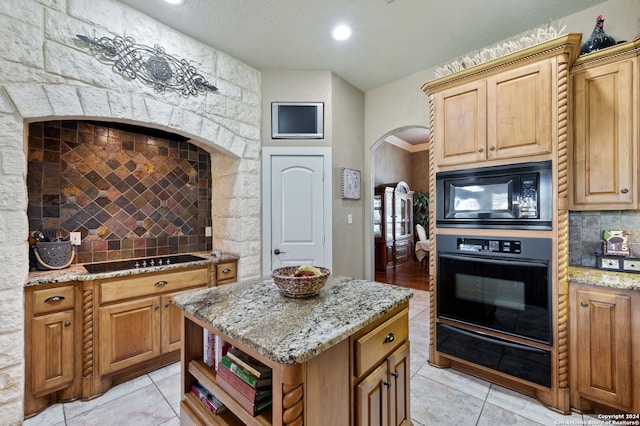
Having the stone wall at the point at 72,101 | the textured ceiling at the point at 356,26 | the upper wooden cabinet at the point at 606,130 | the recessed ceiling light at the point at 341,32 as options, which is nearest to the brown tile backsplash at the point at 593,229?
the upper wooden cabinet at the point at 606,130

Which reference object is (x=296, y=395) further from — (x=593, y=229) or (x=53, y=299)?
(x=593, y=229)

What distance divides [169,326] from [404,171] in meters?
6.81

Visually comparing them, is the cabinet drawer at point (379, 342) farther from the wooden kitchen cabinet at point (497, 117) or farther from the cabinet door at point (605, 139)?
the cabinet door at point (605, 139)

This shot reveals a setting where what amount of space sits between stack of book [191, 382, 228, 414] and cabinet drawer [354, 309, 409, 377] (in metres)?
0.62

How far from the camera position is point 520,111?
1.99 m

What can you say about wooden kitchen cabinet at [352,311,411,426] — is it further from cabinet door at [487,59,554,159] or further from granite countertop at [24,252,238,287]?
granite countertop at [24,252,238,287]

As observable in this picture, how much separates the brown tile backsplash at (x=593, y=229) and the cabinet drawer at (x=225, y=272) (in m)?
3.07

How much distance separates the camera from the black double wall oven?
191cm

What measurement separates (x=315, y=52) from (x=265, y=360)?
293cm

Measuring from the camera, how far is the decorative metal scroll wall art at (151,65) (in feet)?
7.15

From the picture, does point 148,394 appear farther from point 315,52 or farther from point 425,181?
point 425,181

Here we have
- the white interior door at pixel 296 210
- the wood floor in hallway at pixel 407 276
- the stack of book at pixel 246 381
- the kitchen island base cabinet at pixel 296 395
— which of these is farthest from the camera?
the wood floor in hallway at pixel 407 276

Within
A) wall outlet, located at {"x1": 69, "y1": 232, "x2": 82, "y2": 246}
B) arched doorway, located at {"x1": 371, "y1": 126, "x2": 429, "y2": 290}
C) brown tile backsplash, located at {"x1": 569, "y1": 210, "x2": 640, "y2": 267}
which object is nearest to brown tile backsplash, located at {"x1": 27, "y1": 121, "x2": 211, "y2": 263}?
wall outlet, located at {"x1": 69, "y1": 232, "x2": 82, "y2": 246}

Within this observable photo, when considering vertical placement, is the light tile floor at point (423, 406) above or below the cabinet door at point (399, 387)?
below
